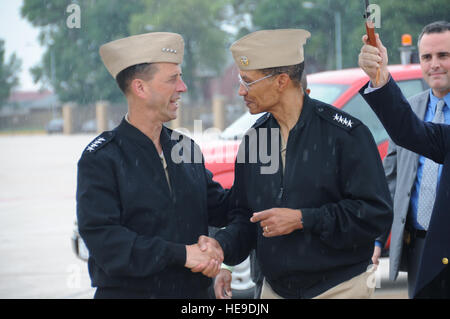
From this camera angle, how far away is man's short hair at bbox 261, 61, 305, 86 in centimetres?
297

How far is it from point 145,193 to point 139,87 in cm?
51

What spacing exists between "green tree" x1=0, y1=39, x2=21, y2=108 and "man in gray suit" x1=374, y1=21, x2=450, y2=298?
77.7 meters

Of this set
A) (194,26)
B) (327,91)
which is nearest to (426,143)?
(327,91)

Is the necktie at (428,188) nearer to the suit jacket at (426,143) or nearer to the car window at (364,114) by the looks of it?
the suit jacket at (426,143)

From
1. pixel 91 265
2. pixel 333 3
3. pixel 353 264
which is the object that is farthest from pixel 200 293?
pixel 333 3


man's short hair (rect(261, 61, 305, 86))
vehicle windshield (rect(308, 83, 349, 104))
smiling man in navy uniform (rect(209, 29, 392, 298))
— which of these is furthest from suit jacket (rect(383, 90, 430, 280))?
vehicle windshield (rect(308, 83, 349, 104))

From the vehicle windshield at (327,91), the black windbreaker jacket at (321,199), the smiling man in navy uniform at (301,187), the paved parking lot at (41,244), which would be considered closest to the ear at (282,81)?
the smiling man in navy uniform at (301,187)

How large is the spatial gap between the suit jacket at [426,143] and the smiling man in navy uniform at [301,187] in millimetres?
208

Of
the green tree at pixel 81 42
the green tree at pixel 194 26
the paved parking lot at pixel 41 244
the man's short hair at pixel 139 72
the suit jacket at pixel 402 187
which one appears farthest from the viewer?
the green tree at pixel 81 42

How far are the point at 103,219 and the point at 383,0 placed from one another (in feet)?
113

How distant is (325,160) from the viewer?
282 centimetres

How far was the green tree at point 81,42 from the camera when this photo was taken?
59.3 metres

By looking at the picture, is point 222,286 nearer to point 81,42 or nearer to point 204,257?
point 204,257

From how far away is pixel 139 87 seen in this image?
9.66 feet
